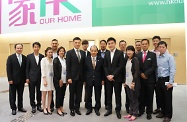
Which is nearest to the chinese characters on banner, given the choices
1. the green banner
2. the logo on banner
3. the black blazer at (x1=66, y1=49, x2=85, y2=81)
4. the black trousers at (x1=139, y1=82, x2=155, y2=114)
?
the logo on banner

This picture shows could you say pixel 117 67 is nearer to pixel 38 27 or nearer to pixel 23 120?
pixel 23 120

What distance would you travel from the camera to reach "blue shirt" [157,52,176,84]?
3.27m

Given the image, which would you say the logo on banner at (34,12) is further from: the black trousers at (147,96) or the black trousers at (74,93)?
the black trousers at (147,96)

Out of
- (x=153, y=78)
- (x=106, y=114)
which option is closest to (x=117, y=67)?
(x=153, y=78)

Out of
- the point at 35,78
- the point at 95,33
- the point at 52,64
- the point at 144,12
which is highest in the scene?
the point at 144,12

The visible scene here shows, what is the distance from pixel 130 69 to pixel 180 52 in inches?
198

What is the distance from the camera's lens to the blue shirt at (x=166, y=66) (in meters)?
3.27

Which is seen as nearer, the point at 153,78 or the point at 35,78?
the point at 153,78

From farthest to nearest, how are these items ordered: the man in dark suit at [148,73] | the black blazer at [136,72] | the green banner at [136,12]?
the green banner at [136,12], the man in dark suit at [148,73], the black blazer at [136,72]

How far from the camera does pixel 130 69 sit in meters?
3.55

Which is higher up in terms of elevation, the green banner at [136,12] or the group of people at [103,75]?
the green banner at [136,12]

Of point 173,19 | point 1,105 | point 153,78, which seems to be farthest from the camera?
point 173,19

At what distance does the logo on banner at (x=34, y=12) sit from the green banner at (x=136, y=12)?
100 centimetres

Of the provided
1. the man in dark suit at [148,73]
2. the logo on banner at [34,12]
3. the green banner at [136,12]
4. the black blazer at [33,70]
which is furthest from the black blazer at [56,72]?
the logo on banner at [34,12]
